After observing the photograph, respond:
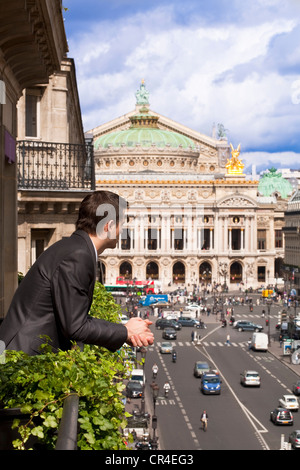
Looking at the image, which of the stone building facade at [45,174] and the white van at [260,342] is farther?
the white van at [260,342]

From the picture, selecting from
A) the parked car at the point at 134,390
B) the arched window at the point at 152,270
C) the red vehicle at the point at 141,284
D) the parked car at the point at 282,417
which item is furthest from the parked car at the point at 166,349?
the arched window at the point at 152,270

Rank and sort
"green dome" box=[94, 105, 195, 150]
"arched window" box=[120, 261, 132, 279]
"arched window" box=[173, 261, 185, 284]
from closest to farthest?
"arched window" box=[120, 261, 132, 279]
"arched window" box=[173, 261, 185, 284]
"green dome" box=[94, 105, 195, 150]

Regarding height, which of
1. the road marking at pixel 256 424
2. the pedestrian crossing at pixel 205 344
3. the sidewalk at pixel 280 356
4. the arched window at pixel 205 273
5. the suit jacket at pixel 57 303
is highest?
the suit jacket at pixel 57 303

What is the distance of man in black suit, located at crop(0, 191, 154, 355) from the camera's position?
241 inches

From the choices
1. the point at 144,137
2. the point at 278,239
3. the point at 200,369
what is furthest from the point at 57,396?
the point at 278,239

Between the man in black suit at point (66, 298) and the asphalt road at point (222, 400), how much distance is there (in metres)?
28.3

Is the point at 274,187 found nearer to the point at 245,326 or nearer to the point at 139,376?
the point at 245,326

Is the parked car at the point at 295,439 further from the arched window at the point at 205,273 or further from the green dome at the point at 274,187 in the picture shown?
the green dome at the point at 274,187

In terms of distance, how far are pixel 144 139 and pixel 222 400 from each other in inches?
4147

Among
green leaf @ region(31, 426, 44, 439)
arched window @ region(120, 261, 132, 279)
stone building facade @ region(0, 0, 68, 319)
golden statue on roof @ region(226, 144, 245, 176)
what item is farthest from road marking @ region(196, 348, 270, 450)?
golden statue on roof @ region(226, 144, 245, 176)

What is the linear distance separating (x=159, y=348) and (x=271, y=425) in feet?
93.4

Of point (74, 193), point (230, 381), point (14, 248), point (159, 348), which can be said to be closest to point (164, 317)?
point (159, 348)

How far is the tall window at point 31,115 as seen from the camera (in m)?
23.5

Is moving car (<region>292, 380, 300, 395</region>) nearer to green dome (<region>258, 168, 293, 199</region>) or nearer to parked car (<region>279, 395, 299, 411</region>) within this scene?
parked car (<region>279, 395, 299, 411</region>)
